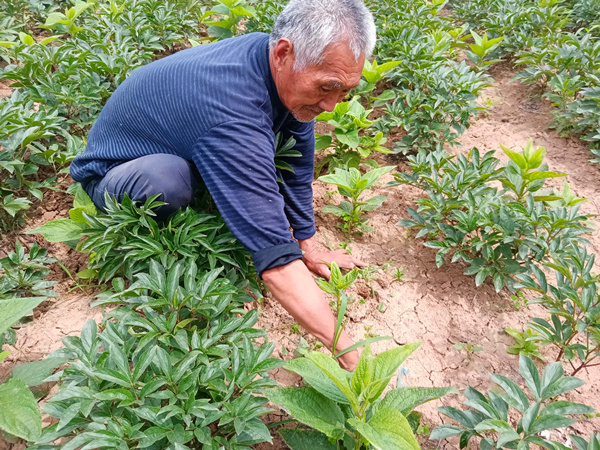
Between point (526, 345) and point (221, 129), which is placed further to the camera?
point (526, 345)

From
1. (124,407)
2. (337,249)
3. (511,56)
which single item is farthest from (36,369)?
(511,56)

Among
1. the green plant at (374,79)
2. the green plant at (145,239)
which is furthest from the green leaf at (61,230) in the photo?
the green plant at (374,79)

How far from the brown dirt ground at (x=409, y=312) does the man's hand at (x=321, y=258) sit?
13 cm

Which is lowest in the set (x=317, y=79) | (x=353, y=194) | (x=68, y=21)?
(x=353, y=194)

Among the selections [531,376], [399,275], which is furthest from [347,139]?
[531,376]

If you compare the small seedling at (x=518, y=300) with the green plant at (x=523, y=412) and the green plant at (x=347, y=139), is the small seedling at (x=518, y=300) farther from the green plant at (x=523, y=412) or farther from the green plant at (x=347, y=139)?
the green plant at (x=347, y=139)

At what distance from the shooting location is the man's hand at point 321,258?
2789 millimetres

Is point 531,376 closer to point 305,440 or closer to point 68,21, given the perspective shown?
point 305,440

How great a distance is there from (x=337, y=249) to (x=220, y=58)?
1.43m

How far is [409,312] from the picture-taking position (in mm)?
2643

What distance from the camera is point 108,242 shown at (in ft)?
7.66

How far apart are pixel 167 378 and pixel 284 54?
150cm

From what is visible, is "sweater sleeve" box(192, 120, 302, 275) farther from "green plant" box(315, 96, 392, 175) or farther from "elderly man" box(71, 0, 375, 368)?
"green plant" box(315, 96, 392, 175)

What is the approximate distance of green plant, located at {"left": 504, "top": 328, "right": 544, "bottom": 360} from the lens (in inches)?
90.7
